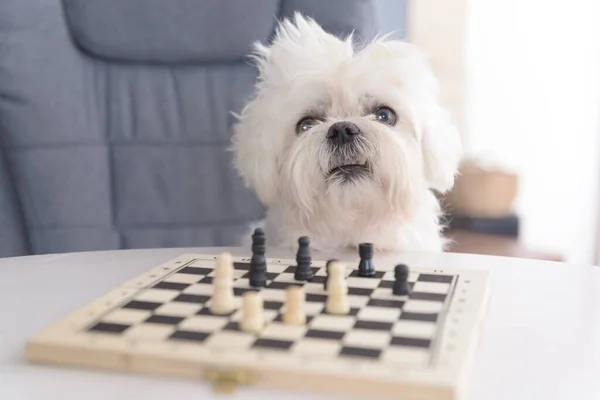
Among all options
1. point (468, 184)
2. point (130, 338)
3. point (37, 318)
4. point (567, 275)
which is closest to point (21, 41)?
point (37, 318)

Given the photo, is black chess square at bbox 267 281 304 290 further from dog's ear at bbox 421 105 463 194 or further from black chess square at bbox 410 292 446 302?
dog's ear at bbox 421 105 463 194

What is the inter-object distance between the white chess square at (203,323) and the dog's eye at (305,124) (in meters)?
0.68

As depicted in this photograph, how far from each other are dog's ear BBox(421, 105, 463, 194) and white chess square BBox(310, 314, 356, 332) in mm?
677

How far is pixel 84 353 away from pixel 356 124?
0.73 m

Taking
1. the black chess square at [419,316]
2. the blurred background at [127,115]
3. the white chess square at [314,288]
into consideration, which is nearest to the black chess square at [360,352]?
the black chess square at [419,316]

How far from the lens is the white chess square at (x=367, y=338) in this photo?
27.7 inches

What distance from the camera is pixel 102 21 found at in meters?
1.82

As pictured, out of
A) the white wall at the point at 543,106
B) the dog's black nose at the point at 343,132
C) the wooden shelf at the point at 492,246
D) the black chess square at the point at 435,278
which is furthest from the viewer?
the white wall at the point at 543,106

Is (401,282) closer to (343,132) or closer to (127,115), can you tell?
(343,132)

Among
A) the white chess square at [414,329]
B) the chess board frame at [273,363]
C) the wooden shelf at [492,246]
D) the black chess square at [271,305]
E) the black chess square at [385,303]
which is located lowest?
the wooden shelf at [492,246]

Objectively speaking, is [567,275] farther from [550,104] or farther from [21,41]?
[550,104]

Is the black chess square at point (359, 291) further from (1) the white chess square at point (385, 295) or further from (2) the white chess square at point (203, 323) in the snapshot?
(2) the white chess square at point (203, 323)

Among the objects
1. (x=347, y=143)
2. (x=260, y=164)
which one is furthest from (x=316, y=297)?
(x=260, y=164)

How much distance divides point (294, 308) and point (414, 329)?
13 centimetres
